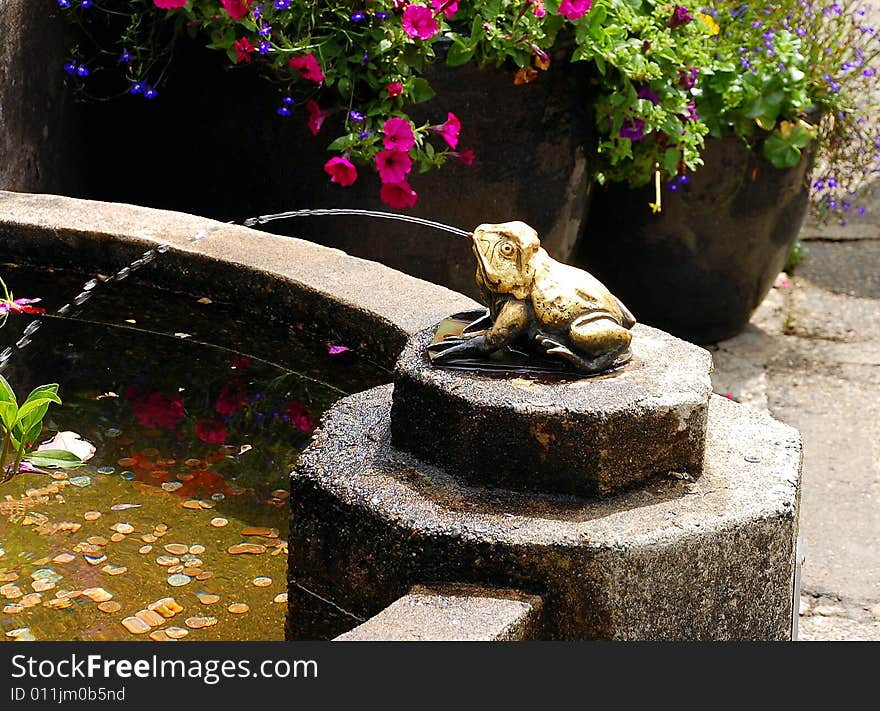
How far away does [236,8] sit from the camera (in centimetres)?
322

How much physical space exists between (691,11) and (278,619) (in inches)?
109

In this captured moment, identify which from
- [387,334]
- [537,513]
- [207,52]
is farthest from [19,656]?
[207,52]

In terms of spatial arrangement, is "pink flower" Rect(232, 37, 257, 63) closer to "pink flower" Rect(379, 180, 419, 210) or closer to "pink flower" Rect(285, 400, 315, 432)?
"pink flower" Rect(379, 180, 419, 210)

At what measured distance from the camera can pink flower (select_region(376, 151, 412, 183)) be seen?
3.31 meters

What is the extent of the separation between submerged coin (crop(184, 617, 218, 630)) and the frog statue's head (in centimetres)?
68

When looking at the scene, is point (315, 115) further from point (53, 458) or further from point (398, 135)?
point (53, 458)

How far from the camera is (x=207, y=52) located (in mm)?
3523

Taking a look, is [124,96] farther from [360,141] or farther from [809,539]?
[809,539]

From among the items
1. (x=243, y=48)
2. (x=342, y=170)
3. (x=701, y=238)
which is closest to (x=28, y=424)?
(x=342, y=170)

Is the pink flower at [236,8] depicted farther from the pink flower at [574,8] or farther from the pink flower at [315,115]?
the pink flower at [574,8]

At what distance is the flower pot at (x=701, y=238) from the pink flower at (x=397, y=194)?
3.25 ft

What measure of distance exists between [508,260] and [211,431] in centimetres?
87

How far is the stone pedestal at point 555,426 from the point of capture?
5.80ft

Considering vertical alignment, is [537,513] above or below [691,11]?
below
